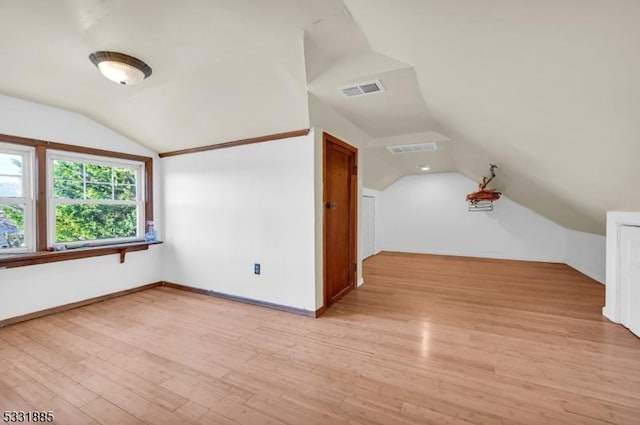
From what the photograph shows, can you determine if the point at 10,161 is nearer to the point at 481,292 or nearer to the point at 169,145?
the point at 169,145

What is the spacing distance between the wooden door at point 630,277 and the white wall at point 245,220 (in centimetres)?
289

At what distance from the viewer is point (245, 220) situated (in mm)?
3244

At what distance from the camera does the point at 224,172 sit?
3398 mm

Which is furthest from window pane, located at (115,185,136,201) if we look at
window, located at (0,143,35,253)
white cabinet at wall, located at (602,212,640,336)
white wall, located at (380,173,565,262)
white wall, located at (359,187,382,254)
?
white cabinet at wall, located at (602,212,640,336)

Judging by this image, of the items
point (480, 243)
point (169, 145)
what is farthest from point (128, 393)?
point (480, 243)

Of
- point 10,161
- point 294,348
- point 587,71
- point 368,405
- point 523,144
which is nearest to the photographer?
point 587,71

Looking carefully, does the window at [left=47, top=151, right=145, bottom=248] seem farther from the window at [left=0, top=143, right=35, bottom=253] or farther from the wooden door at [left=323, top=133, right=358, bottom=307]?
the wooden door at [left=323, top=133, right=358, bottom=307]

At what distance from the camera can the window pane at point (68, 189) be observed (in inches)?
121

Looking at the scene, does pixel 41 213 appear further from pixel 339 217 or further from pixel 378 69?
pixel 378 69

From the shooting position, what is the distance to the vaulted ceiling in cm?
127

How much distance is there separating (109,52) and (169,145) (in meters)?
1.80

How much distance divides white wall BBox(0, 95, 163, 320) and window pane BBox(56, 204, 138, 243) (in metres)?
0.31

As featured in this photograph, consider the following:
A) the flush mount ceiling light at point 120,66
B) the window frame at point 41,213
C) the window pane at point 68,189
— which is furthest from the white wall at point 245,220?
the flush mount ceiling light at point 120,66

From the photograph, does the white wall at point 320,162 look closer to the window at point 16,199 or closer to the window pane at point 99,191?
the window pane at point 99,191
